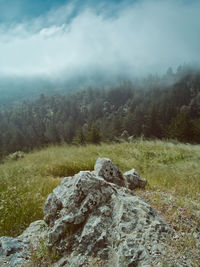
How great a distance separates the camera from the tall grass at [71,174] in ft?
11.6

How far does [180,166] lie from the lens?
6430mm

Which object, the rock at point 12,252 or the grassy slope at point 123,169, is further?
the grassy slope at point 123,169

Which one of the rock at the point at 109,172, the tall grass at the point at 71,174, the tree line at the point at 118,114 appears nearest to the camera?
the tall grass at the point at 71,174

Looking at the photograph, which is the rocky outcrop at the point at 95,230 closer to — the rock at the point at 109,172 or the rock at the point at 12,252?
the rock at the point at 12,252

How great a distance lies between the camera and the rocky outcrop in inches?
72.0

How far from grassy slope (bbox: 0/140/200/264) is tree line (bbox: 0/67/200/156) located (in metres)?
16.3

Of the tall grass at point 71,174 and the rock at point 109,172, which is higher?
the rock at point 109,172

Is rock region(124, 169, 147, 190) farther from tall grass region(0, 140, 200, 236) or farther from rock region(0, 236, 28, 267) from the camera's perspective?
rock region(0, 236, 28, 267)

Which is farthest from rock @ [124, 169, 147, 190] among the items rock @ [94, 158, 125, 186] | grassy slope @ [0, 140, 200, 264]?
rock @ [94, 158, 125, 186]

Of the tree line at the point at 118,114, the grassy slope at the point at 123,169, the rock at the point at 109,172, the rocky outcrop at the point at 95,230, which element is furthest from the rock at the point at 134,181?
the tree line at the point at 118,114

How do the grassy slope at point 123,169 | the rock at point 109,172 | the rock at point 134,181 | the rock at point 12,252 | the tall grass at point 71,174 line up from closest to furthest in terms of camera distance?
1. the rock at point 12,252
2. the grassy slope at point 123,169
3. the tall grass at point 71,174
4. the rock at point 109,172
5. the rock at point 134,181

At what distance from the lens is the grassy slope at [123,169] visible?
10.6ft

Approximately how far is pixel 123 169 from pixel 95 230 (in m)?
5.38

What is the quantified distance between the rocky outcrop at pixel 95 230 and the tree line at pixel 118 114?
70.2 feet
